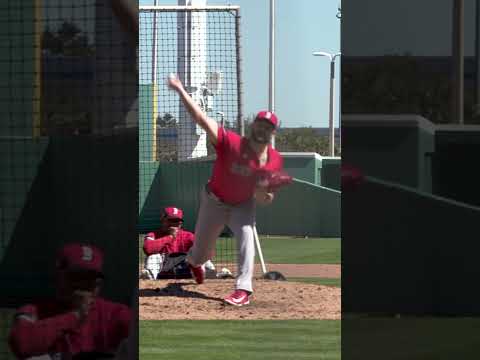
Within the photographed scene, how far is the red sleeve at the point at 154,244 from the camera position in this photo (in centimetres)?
656

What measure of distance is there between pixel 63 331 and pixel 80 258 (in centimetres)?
26

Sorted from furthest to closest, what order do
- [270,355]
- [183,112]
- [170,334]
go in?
[183,112] → [170,334] → [270,355]

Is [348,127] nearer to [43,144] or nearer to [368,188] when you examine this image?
[368,188]

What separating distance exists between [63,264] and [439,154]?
1390 millimetres

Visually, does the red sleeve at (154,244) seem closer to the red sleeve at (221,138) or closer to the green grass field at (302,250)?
the red sleeve at (221,138)

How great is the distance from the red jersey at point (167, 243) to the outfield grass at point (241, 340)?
4.02 feet

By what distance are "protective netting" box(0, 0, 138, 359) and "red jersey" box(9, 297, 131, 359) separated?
0.07 metres

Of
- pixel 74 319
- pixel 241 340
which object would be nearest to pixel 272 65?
pixel 241 340

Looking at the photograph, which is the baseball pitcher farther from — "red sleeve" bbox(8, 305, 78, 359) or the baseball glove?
"red sleeve" bbox(8, 305, 78, 359)

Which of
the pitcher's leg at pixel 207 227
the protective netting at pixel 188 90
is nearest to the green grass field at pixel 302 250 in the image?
the protective netting at pixel 188 90

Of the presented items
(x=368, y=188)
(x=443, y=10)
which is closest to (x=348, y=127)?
(x=368, y=188)

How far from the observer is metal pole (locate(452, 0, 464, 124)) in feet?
12.1

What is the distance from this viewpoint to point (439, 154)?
3.76m

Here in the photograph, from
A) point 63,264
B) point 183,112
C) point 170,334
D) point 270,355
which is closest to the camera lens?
point 63,264
